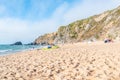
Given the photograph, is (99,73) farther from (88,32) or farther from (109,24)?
(88,32)

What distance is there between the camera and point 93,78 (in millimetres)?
10023

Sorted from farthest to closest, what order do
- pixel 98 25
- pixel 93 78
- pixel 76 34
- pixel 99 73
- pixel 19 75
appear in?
pixel 76 34, pixel 98 25, pixel 19 75, pixel 99 73, pixel 93 78

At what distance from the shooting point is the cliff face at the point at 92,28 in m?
116

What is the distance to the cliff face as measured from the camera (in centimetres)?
11618

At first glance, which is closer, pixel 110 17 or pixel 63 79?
pixel 63 79

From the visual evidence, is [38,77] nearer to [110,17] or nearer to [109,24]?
[109,24]

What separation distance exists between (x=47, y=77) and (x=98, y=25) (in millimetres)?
128049

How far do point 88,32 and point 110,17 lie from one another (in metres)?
17.4

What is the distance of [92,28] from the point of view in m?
141

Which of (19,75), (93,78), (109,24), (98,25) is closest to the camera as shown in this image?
(93,78)

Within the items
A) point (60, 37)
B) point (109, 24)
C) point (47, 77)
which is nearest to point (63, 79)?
point (47, 77)

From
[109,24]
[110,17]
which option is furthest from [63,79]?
[110,17]

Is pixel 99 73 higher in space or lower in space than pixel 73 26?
lower

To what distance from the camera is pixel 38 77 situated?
11227 mm
